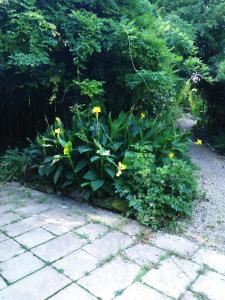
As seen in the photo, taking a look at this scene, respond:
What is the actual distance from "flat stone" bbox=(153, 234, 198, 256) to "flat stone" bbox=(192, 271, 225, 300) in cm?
32

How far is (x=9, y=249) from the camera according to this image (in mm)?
2596

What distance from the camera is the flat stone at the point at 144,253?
8.27 feet

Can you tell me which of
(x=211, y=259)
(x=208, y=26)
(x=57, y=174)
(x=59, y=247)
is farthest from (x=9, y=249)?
(x=208, y=26)

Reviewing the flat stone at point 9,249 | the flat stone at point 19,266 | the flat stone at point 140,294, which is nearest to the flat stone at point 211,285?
the flat stone at point 140,294

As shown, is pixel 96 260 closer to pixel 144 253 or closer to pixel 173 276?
pixel 144 253

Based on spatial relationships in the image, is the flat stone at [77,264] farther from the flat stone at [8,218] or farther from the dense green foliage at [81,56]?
the dense green foliage at [81,56]

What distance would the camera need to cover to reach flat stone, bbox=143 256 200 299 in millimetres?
2195

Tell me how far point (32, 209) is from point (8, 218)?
0.29 meters

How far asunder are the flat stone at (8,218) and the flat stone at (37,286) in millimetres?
917

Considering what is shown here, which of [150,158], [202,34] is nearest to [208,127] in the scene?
[202,34]

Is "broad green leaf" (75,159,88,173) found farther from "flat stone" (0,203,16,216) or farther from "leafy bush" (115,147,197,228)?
"flat stone" (0,203,16,216)

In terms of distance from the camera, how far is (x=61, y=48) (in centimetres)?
435

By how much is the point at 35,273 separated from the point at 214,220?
6.16 ft

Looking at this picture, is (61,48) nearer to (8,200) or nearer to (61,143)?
(61,143)
